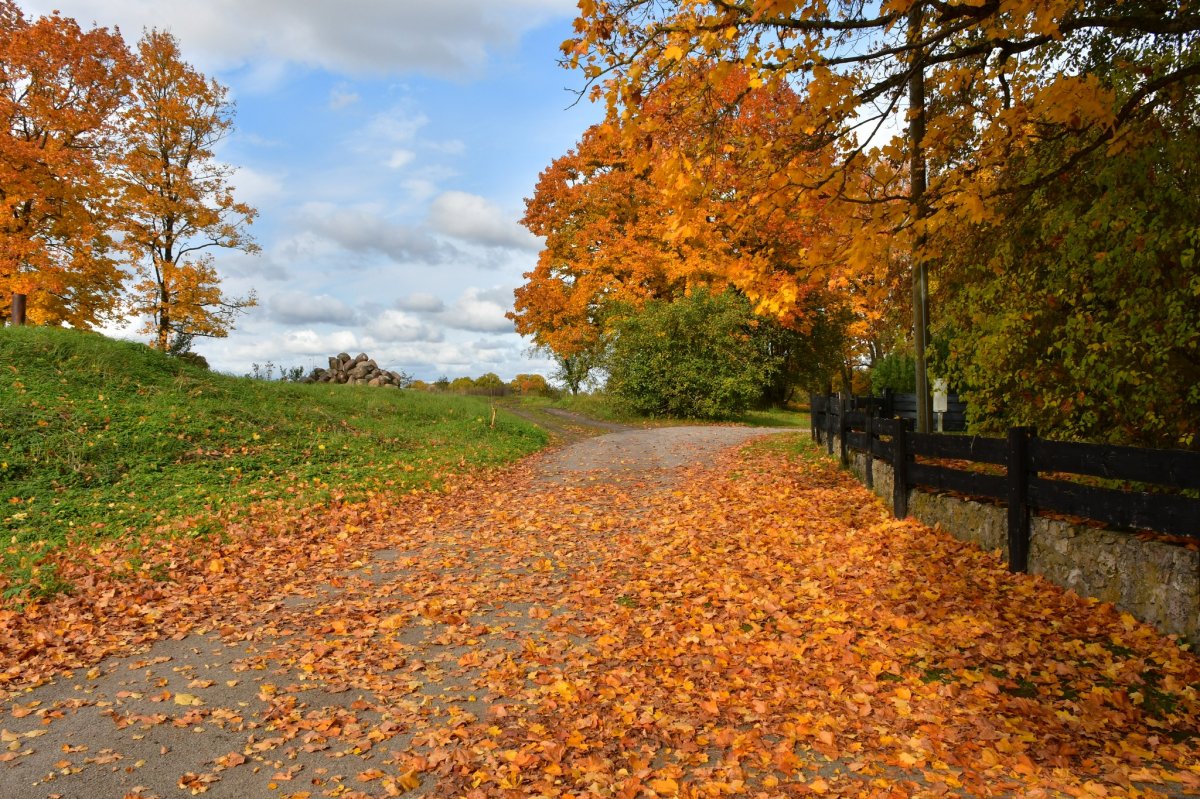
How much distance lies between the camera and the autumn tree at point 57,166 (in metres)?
18.2

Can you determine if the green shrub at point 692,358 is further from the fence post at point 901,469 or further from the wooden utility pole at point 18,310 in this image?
the wooden utility pole at point 18,310

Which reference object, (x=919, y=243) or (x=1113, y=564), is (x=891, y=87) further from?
(x=1113, y=564)

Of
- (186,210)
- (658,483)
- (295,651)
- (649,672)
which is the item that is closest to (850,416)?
(658,483)

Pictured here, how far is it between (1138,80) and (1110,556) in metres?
5.28

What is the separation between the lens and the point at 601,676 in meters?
4.87

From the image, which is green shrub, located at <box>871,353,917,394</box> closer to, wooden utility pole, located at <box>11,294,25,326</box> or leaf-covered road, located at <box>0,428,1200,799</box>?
leaf-covered road, located at <box>0,428,1200,799</box>

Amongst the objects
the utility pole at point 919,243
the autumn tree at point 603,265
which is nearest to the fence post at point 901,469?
the utility pole at point 919,243

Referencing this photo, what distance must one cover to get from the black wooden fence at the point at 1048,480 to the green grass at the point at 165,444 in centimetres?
769

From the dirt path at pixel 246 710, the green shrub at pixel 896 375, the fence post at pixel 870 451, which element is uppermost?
the green shrub at pixel 896 375

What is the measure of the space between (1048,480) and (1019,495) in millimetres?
343

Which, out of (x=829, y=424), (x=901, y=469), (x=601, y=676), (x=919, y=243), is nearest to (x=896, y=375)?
(x=829, y=424)

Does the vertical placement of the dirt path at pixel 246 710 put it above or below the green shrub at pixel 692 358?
below

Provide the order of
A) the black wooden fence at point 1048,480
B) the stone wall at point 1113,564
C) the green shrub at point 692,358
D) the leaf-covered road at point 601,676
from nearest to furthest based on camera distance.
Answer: the leaf-covered road at point 601,676, the stone wall at point 1113,564, the black wooden fence at point 1048,480, the green shrub at point 692,358

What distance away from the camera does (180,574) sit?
7.42 metres
